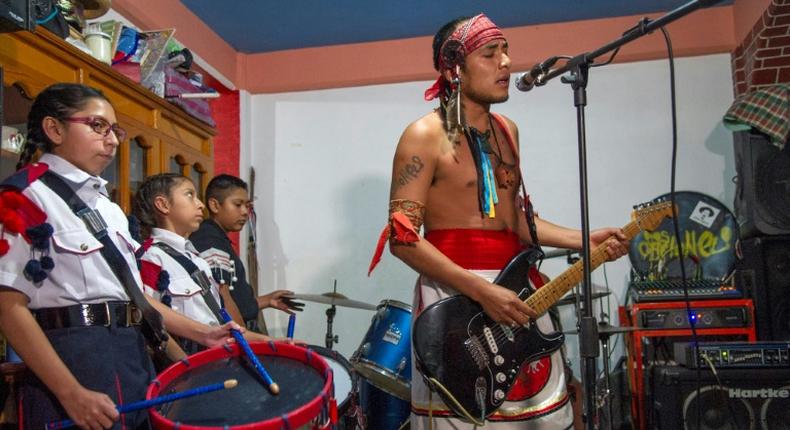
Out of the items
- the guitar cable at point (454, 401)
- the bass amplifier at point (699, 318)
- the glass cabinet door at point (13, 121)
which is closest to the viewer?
the guitar cable at point (454, 401)

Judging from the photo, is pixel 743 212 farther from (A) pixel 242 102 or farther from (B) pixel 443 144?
(A) pixel 242 102

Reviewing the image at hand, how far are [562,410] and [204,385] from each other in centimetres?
99

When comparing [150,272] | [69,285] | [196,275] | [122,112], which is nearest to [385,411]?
[196,275]

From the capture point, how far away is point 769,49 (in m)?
4.34

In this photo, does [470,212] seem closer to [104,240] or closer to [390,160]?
[104,240]

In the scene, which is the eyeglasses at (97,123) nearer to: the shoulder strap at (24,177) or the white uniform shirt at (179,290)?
the shoulder strap at (24,177)

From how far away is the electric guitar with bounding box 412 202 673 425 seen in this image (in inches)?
73.0

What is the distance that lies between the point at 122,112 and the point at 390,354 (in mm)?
1651

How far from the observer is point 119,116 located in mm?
3117

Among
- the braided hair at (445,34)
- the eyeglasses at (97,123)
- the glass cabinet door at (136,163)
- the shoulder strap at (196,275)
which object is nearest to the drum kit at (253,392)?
the eyeglasses at (97,123)

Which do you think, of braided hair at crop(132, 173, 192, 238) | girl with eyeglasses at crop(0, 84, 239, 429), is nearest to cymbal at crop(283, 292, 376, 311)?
braided hair at crop(132, 173, 192, 238)

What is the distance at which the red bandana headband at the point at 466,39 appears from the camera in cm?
219

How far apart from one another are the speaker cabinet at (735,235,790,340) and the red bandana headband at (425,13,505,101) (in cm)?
257

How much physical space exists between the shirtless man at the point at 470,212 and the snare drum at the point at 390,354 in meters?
1.06
